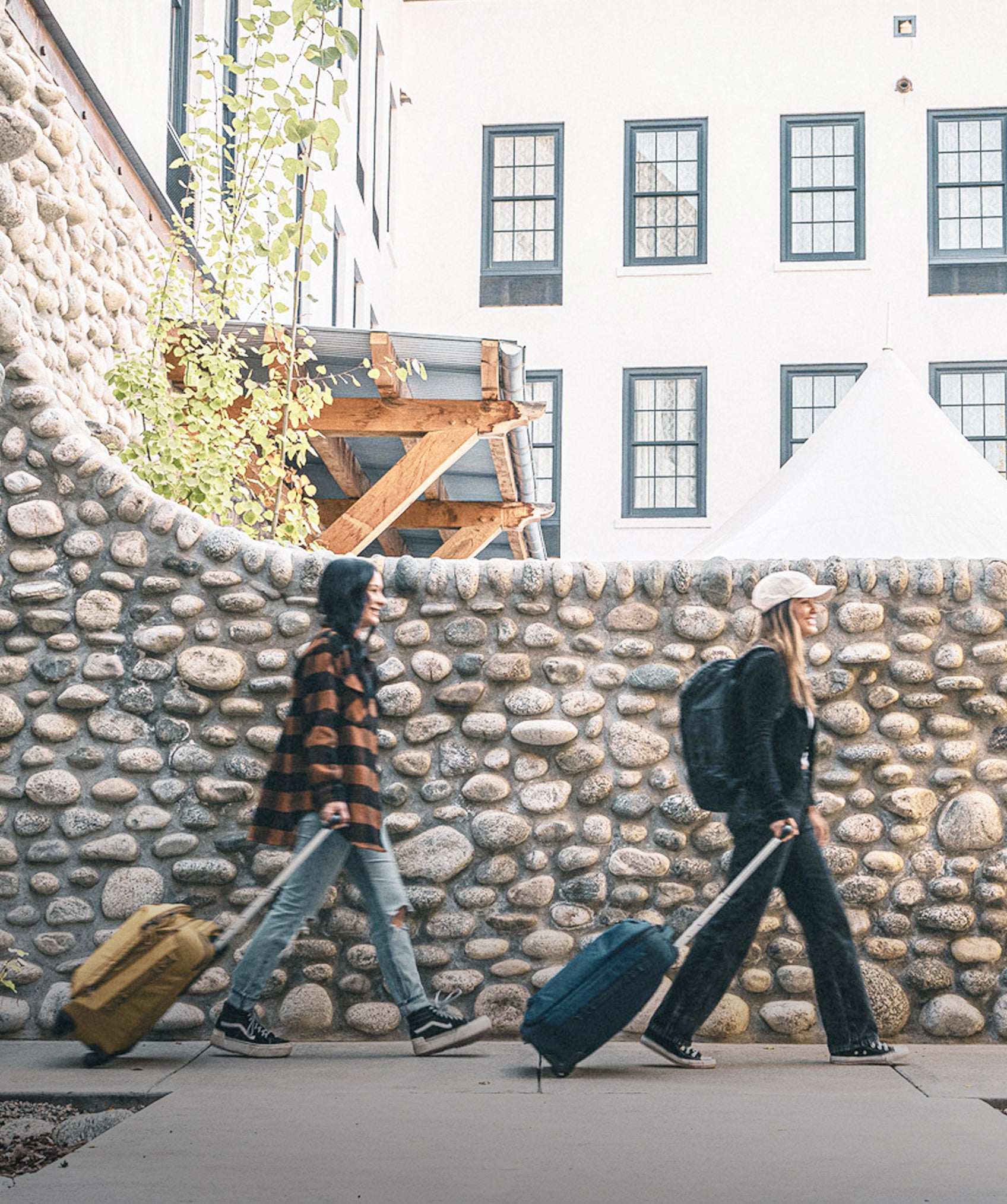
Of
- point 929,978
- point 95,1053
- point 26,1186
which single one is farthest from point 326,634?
point 929,978

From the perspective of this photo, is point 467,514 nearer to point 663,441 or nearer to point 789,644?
point 663,441

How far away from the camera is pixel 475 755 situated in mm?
5770

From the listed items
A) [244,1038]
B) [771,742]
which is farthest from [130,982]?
[771,742]

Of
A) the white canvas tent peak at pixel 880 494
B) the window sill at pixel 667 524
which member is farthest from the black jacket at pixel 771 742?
the window sill at pixel 667 524

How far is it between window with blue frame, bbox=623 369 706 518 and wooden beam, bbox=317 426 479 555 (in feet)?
28.5

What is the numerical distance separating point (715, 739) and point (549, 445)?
43.3 feet

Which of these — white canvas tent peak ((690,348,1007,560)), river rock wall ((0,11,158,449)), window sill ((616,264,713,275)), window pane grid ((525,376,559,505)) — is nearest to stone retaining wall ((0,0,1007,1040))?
river rock wall ((0,11,158,449))

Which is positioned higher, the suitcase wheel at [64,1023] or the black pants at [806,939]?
the black pants at [806,939]

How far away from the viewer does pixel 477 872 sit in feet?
18.7

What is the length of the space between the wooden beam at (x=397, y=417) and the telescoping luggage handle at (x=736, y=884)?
5000 millimetres

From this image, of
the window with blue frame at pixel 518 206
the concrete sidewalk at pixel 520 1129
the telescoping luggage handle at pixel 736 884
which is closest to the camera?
the concrete sidewalk at pixel 520 1129

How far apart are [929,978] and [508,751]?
185cm

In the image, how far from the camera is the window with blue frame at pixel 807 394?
18.1 m

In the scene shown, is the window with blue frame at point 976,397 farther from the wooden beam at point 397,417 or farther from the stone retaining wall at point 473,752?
the stone retaining wall at point 473,752
